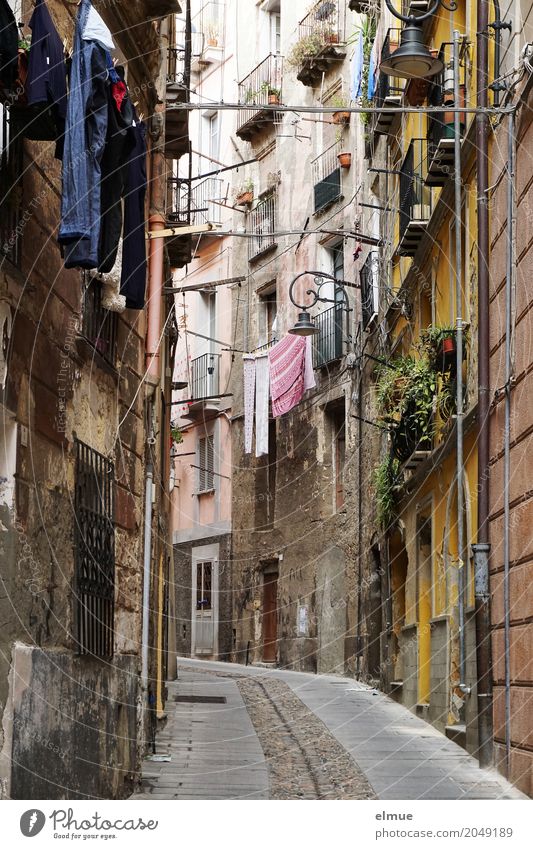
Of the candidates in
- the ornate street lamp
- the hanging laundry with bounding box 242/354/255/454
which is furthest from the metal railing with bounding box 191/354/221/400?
the ornate street lamp

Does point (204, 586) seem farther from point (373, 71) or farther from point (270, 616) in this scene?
point (373, 71)

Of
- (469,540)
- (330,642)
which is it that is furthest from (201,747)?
(330,642)

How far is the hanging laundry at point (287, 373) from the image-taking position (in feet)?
72.7

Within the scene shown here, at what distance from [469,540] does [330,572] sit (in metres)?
10.4

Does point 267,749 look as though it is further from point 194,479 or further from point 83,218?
point 194,479

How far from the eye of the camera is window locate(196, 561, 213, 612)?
88.7 ft

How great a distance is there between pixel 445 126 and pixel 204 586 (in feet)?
53.5

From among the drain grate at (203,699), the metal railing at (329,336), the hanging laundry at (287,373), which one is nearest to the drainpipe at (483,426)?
the drain grate at (203,699)

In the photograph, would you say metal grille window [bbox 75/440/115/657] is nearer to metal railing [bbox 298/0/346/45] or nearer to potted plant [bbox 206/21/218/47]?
metal railing [bbox 298/0/346/45]

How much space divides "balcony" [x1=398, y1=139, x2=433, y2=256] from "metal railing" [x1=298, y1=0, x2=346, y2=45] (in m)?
8.46

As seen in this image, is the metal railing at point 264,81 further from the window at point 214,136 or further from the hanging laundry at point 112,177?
the hanging laundry at point 112,177

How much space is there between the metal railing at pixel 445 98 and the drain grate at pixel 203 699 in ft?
22.0

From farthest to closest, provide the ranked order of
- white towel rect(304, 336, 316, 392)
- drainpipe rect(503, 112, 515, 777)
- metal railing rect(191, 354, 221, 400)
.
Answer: metal railing rect(191, 354, 221, 400) < white towel rect(304, 336, 316, 392) < drainpipe rect(503, 112, 515, 777)

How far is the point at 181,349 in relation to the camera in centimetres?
2864
